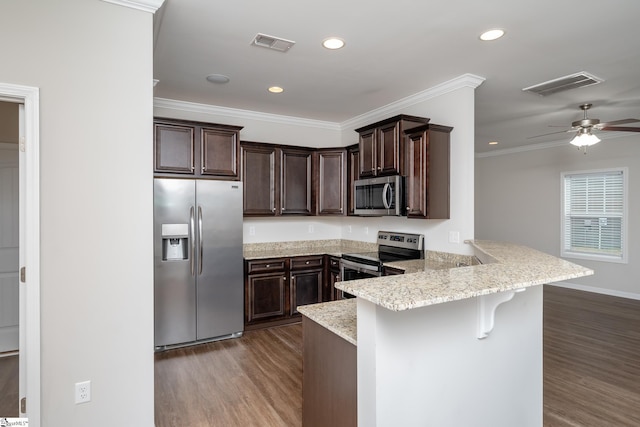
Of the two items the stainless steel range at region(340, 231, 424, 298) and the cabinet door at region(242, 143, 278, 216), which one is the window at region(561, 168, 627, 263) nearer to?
the stainless steel range at region(340, 231, 424, 298)

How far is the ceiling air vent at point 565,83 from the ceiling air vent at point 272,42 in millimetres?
2658

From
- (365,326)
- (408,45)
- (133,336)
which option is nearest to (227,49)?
(408,45)

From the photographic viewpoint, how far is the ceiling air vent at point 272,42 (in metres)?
2.77

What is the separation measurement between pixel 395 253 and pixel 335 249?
1.05 metres

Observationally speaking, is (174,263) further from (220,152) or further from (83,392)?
(83,392)

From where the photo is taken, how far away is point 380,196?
13.0 feet

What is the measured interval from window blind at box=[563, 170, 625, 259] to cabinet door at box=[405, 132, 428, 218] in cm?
452

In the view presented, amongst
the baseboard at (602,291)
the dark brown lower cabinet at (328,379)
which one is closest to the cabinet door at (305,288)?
the dark brown lower cabinet at (328,379)

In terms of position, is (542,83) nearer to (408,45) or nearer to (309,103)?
(408,45)

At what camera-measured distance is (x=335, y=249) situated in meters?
5.24

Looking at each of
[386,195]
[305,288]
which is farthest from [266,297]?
[386,195]

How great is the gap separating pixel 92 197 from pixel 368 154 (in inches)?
114

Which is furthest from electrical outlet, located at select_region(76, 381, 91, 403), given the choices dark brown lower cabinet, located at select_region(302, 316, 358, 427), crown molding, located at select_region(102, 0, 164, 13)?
crown molding, located at select_region(102, 0, 164, 13)

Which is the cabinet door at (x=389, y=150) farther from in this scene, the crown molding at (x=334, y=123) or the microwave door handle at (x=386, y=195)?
the crown molding at (x=334, y=123)
